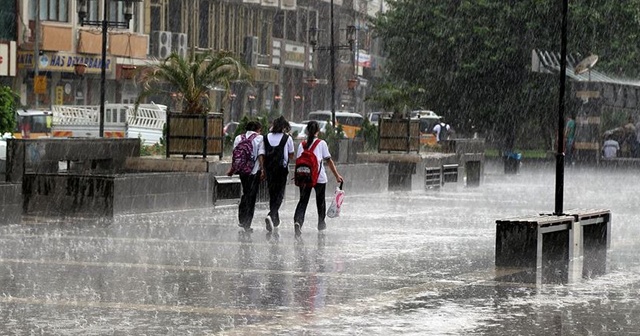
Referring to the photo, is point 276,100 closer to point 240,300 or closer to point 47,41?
point 47,41

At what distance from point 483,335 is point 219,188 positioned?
47.7 ft

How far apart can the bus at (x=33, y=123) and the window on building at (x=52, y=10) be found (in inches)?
423

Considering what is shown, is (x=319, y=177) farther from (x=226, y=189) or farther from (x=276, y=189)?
(x=226, y=189)

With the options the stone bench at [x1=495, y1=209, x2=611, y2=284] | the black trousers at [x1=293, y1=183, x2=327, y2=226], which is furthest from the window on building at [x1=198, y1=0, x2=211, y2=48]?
the stone bench at [x1=495, y1=209, x2=611, y2=284]

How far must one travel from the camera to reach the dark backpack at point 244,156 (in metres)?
21.7

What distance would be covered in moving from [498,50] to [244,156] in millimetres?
40765

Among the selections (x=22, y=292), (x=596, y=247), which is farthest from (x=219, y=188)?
(x=22, y=292)

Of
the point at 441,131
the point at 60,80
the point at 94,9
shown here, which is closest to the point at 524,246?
the point at 441,131

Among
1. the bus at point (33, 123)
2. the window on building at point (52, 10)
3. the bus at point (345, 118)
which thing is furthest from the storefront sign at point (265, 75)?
the bus at point (33, 123)

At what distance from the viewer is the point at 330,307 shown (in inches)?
509

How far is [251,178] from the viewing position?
21781mm

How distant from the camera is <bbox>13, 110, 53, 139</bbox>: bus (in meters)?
45.8

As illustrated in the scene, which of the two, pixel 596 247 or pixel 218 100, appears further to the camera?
pixel 218 100

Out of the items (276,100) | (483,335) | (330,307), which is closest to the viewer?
(483,335)
